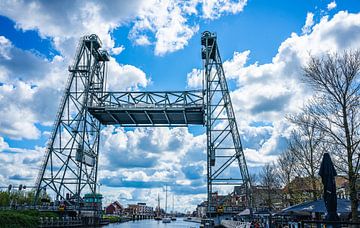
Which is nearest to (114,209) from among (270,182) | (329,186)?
(270,182)

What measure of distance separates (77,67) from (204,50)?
1555cm

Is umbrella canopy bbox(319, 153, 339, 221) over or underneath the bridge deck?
underneath

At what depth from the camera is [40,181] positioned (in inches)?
1607

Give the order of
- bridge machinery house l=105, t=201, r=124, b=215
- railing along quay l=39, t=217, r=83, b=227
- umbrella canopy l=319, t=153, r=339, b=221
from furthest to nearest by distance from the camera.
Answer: bridge machinery house l=105, t=201, r=124, b=215, railing along quay l=39, t=217, r=83, b=227, umbrella canopy l=319, t=153, r=339, b=221

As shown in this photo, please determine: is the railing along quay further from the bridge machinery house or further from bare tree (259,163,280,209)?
the bridge machinery house

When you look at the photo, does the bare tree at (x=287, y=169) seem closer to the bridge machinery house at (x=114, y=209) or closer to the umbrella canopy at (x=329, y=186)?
the umbrella canopy at (x=329, y=186)

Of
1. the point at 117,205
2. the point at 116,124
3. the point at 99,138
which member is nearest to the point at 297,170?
the point at 116,124

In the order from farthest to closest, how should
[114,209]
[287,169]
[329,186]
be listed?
[114,209] → [287,169] → [329,186]

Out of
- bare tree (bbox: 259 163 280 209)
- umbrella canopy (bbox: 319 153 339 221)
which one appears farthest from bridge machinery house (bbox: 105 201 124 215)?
umbrella canopy (bbox: 319 153 339 221)

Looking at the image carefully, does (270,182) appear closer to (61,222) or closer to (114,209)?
(61,222)

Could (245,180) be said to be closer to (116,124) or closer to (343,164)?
(116,124)

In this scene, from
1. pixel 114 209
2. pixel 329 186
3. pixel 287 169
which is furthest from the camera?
pixel 114 209

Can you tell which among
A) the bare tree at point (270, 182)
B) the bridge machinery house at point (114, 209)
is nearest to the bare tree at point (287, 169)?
the bare tree at point (270, 182)

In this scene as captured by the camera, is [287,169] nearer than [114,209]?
Yes
